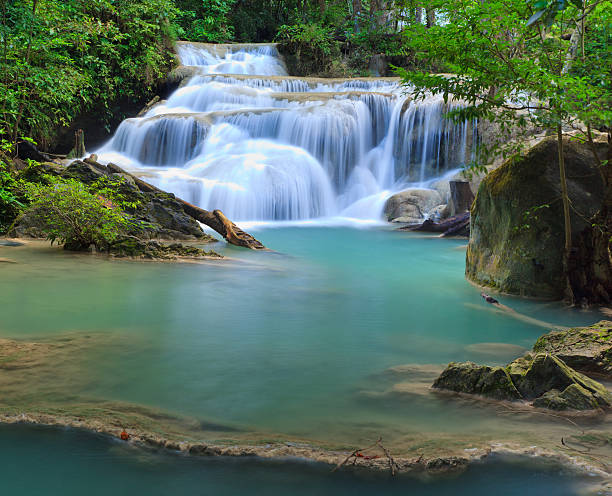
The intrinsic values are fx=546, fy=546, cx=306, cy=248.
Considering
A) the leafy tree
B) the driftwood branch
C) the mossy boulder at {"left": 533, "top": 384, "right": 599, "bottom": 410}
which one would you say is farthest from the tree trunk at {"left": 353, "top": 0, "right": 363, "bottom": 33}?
the driftwood branch

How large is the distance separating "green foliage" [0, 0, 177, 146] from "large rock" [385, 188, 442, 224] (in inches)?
342

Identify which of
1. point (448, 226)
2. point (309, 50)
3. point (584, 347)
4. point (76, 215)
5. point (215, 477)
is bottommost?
point (448, 226)

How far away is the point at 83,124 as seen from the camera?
65.2 ft

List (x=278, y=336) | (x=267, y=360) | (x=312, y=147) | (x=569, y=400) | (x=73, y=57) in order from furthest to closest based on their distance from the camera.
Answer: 1. (x=312, y=147)
2. (x=73, y=57)
3. (x=278, y=336)
4. (x=267, y=360)
5. (x=569, y=400)

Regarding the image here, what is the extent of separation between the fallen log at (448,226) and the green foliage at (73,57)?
8.52m

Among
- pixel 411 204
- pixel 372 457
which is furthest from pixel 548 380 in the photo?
pixel 411 204

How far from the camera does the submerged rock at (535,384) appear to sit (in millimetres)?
2850

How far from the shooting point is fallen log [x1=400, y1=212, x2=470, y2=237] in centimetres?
1262

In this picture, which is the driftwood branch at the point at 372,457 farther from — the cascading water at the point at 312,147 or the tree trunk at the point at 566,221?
the cascading water at the point at 312,147

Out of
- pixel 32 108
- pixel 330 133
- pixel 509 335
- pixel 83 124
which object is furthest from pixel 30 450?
pixel 83 124

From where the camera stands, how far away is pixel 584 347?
368 cm

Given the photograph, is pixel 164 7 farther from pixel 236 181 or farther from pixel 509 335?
pixel 509 335

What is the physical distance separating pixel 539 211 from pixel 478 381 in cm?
351

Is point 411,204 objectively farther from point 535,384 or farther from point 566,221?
point 535,384
